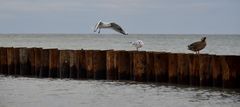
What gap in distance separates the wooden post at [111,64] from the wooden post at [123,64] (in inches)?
6.6

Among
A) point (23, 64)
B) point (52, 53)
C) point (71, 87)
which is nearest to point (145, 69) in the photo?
point (71, 87)

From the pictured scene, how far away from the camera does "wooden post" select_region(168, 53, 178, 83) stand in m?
20.2

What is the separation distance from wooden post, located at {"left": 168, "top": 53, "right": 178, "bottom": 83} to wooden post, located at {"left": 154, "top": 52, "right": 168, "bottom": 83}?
6.1 inches

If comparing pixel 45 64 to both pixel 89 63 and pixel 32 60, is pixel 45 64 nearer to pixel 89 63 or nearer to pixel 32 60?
pixel 32 60

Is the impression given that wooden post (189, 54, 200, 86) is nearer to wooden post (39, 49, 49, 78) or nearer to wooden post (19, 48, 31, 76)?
wooden post (39, 49, 49, 78)

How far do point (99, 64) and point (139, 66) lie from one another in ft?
5.44

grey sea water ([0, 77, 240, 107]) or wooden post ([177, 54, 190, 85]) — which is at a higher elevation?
wooden post ([177, 54, 190, 85])

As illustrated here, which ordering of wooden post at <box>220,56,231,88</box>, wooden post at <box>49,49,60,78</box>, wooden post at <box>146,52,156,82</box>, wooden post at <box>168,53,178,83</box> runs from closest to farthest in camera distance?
wooden post at <box>220,56,231,88</box>
wooden post at <box>168,53,178,83</box>
wooden post at <box>146,52,156,82</box>
wooden post at <box>49,49,60,78</box>

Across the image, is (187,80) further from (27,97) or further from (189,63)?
(27,97)

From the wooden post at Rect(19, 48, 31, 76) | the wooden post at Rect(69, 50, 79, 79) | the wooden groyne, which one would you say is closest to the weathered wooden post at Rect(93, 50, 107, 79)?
the wooden groyne

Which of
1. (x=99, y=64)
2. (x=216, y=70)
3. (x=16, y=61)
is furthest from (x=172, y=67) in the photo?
(x=16, y=61)

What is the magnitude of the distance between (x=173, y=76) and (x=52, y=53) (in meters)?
5.29
